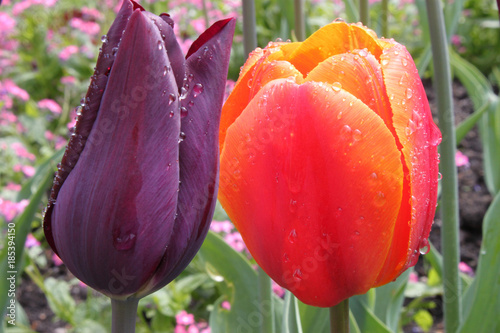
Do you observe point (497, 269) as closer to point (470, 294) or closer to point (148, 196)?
point (470, 294)

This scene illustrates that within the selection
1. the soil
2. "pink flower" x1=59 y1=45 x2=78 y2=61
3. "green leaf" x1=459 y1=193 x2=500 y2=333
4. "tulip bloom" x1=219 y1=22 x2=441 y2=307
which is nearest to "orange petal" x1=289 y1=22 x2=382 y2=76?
"tulip bloom" x1=219 y1=22 x2=441 y2=307

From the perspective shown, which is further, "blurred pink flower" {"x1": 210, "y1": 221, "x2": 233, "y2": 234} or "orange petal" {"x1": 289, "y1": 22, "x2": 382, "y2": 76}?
"blurred pink flower" {"x1": 210, "y1": 221, "x2": 233, "y2": 234}

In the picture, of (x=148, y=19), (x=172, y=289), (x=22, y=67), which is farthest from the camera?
(x=22, y=67)

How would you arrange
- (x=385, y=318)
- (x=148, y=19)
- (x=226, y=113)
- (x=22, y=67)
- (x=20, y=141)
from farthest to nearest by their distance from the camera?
(x=22, y=67), (x=20, y=141), (x=385, y=318), (x=226, y=113), (x=148, y=19)

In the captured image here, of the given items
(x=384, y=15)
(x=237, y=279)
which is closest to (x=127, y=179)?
(x=237, y=279)

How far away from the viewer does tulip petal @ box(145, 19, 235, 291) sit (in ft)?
1.30

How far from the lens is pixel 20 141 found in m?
2.31

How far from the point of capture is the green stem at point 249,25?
0.64 meters

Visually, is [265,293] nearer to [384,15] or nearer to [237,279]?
[237,279]

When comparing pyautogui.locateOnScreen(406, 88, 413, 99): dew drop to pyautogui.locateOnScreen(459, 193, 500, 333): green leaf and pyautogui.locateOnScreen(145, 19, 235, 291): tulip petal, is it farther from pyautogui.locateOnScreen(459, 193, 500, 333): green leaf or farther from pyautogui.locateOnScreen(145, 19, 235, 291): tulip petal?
pyautogui.locateOnScreen(459, 193, 500, 333): green leaf

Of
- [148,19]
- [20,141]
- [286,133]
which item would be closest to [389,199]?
[286,133]

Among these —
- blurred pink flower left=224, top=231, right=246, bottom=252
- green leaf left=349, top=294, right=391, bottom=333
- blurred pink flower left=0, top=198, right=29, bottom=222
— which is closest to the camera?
green leaf left=349, top=294, right=391, bottom=333

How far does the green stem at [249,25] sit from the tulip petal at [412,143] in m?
0.22

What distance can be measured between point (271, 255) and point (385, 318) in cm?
63
